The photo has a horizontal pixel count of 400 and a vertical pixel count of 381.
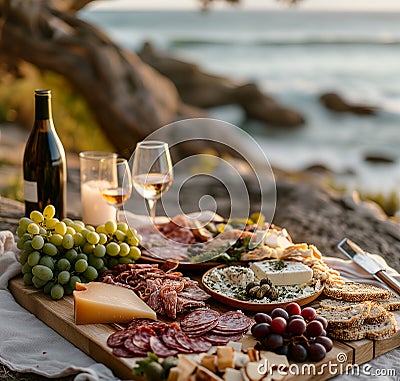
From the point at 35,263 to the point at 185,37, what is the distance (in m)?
17.7

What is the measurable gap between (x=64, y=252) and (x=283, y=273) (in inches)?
25.6

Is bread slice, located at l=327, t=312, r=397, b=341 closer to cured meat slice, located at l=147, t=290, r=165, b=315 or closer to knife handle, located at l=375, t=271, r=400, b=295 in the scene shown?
knife handle, located at l=375, t=271, r=400, b=295

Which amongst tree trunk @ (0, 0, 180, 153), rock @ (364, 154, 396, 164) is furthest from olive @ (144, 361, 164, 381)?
rock @ (364, 154, 396, 164)

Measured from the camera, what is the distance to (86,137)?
317 inches

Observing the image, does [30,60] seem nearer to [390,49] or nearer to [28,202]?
[28,202]

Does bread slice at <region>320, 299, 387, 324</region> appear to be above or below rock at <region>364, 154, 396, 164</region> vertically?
above

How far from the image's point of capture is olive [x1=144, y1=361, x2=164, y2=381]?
145 centimetres

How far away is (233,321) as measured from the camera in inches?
67.3

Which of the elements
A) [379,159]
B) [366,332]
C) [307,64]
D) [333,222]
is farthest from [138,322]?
[307,64]

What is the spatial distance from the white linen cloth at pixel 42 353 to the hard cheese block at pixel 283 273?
0.28 meters

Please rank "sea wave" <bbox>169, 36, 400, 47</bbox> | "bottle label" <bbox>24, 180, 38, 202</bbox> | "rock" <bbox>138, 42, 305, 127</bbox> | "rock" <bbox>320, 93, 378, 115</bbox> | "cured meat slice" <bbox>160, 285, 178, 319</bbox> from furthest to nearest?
"sea wave" <bbox>169, 36, 400, 47</bbox>, "rock" <bbox>320, 93, 378, 115</bbox>, "rock" <bbox>138, 42, 305, 127</bbox>, "bottle label" <bbox>24, 180, 38, 202</bbox>, "cured meat slice" <bbox>160, 285, 178, 319</bbox>

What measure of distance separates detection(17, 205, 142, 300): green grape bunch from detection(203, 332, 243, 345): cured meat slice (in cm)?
48

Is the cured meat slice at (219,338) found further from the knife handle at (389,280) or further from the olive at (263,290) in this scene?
the knife handle at (389,280)

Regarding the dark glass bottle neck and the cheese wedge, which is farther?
the dark glass bottle neck
